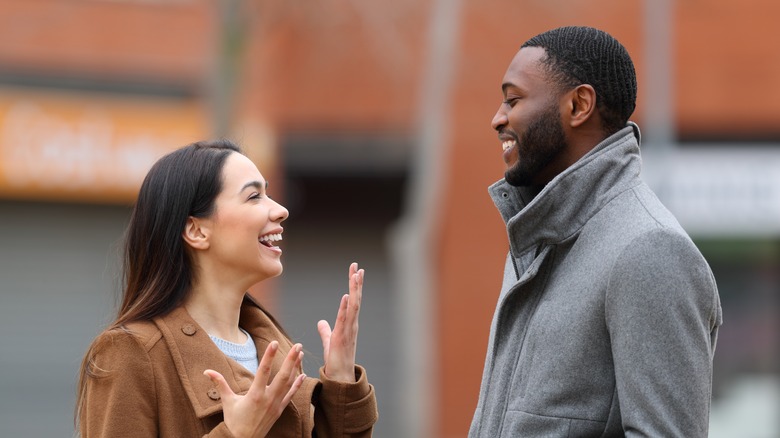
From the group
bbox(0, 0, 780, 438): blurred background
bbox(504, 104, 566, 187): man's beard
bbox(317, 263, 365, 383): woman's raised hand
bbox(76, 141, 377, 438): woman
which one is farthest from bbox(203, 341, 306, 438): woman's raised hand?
bbox(0, 0, 780, 438): blurred background

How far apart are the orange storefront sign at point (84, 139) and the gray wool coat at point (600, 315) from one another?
507 inches

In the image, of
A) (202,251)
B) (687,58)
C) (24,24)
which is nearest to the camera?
(202,251)

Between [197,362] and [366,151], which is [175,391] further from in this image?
[366,151]

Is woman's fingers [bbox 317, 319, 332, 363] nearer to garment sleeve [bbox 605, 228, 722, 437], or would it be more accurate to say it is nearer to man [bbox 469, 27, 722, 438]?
man [bbox 469, 27, 722, 438]

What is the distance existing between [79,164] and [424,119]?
452cm

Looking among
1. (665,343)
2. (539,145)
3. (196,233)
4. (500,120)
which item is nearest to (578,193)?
(539,145)

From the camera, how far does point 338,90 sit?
54.6 ft

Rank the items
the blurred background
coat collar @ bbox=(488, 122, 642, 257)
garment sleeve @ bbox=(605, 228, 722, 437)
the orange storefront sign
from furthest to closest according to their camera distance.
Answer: the blurred background
the orange storefront sign
coat collar @ bbox=(488, 122, 642, 257)
garment sleeve @ bbox=(605, 228, 722, 437)

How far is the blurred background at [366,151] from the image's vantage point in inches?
601

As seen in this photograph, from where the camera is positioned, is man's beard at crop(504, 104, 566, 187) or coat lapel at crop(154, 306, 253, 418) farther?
coat lapel at crop(154, 306, 253, 418)

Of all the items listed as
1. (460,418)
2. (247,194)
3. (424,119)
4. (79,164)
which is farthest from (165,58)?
(247,194)

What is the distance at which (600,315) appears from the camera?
9.07 ft

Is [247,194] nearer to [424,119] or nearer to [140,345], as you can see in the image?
[140,345]

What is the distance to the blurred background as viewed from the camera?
50.1 ft
